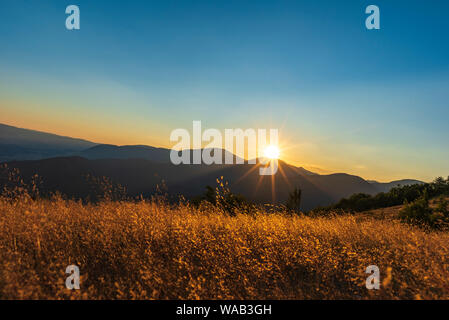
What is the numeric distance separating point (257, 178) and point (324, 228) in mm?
85791

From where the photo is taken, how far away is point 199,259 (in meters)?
3.43

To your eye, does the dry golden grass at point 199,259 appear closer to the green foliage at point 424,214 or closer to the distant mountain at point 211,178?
the green foliage at point 424,214

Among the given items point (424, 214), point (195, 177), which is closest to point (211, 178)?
point (195, 177)

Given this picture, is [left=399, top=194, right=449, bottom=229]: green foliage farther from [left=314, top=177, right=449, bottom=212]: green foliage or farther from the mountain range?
the mountain range

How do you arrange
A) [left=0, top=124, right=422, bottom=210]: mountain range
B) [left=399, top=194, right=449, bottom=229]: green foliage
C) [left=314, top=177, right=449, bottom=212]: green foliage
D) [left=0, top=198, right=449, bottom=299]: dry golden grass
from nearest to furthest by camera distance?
[left=0, top=198, right=449, bottom=299]: dry golden grass → [left=399, top=194, right=449, bottom=229]: green foliage → [left=314, top=177, right=449, bottom=212]: green foliage → [left=0, top=124, right=422, bottom=210]: mountain range

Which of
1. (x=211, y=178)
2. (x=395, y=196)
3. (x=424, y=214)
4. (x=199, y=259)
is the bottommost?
(x=211, y=178)

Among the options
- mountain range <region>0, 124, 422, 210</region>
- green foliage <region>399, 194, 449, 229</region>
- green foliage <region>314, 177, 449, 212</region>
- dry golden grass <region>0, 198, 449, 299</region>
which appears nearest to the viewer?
dry golden grass <region>0, 198, 449, 299</region>

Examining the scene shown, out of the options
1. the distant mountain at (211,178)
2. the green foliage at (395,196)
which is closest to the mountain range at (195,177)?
the distant mountain at (211,178)

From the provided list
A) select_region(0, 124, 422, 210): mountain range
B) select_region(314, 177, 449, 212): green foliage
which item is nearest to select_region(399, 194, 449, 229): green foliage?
select_region(314, 177, 449, 212): green foliage

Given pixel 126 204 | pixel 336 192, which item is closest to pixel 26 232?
pixel 126 204

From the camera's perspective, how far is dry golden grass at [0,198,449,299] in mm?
2652

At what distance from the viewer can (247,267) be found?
3176mm

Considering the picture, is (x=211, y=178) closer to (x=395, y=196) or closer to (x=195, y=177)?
(x=195, y=177)
